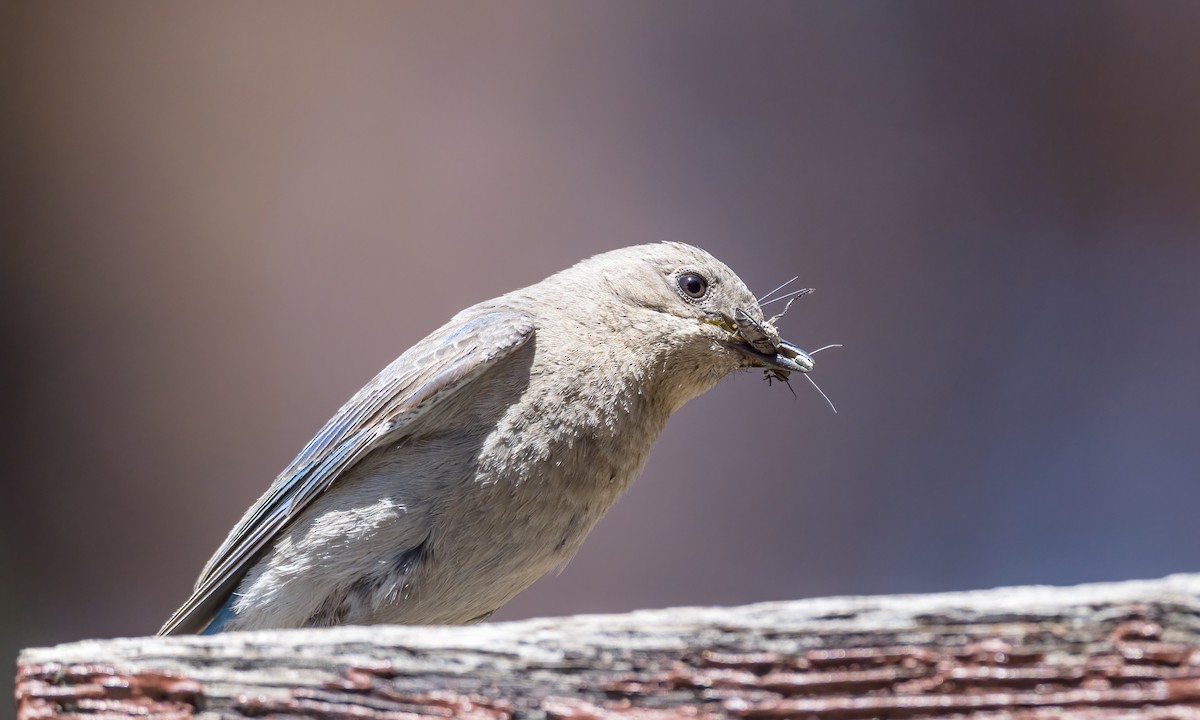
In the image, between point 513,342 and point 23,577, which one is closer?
point 513,342

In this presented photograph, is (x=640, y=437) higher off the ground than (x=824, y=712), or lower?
higher

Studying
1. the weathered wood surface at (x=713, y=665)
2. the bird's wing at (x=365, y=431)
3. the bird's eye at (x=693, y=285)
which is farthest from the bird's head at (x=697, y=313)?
the weathered wood surface at (x=713, y=665)

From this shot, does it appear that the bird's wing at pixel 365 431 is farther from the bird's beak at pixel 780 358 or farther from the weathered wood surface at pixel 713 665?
the weathered wood surface at pixel 713 665

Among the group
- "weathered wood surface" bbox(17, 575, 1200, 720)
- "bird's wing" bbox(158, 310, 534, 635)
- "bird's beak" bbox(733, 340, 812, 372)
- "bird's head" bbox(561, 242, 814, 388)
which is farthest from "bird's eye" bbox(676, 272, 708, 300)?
"weathered wood surface" bbox(17, 575, 1200, 720)

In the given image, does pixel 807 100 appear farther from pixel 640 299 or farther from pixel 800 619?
pixel 800 619

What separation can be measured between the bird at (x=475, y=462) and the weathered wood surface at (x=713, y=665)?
1.28 m

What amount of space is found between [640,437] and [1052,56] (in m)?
3.51

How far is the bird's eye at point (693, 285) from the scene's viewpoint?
10.4 ft

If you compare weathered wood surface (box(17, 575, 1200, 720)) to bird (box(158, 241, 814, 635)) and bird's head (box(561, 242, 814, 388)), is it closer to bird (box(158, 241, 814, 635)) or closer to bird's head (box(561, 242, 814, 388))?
bird (box(158, 241, 814, 635))

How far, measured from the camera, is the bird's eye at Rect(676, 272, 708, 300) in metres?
3.17

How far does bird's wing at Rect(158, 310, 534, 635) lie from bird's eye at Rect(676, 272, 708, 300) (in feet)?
1.54

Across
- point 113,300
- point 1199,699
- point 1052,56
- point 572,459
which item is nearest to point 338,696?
point 1199,699

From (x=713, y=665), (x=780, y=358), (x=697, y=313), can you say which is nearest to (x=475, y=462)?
(x=697, y=313)

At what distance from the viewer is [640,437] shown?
2.94 m
